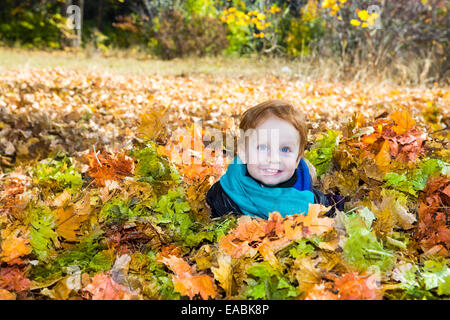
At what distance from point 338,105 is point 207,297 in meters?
4.84

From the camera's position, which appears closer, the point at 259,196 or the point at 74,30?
the point at 259,196

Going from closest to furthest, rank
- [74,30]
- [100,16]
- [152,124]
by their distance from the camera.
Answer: [152,124] < [74,30] < [100,16]

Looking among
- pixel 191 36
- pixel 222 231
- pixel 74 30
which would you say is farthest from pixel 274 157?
pixel 74 30

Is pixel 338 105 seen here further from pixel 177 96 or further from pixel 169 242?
pixel 169 242

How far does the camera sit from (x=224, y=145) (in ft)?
9.52

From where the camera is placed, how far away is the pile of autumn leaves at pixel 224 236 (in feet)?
4.74

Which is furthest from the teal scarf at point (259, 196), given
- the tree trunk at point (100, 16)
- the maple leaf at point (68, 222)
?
the tree trunk at point (100, 16)

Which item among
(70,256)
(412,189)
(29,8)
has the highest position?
(29,8)

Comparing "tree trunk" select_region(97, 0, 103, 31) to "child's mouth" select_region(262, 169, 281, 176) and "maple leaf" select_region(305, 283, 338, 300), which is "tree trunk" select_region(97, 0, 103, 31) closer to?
"child's mouth" select_region(262, 169, 281, 176)

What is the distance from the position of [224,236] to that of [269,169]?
0.41 m

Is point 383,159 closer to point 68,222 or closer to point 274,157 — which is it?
point 274,157

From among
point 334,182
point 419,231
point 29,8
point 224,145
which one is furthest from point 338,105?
point 29,8

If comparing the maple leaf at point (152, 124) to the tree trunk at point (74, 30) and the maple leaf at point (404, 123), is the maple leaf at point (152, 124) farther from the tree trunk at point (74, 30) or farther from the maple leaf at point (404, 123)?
the tree trunk at point (74, 30)

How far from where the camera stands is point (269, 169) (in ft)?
6.30
